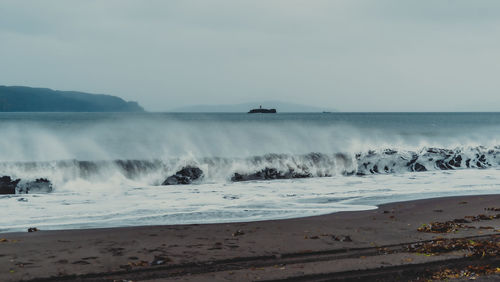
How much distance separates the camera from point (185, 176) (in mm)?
16844

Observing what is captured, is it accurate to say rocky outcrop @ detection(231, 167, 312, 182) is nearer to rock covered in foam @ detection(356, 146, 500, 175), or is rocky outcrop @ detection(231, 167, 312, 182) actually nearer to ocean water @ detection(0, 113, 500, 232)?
ocean water @ detection(0, 113, 500, 232)

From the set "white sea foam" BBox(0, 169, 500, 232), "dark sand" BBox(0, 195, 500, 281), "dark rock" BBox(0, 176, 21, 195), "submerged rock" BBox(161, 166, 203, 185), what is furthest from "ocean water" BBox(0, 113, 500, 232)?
"dark sand" BBox(0, 195, 500, 281)

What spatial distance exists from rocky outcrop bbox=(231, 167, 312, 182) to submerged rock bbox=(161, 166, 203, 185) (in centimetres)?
123

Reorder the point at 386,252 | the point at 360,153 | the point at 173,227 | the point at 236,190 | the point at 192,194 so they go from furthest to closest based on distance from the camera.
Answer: the point at 360,153 < the point at 236,190 < the point at 192,194 < the point at 173,227 < the point at 386,252

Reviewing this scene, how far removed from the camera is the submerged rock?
16206 millimetres

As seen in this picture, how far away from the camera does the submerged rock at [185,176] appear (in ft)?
53.2

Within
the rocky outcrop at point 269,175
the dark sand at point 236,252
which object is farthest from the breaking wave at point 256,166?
the dark sand at point 236,252

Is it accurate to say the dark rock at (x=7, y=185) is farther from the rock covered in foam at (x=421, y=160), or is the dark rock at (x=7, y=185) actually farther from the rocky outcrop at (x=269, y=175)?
the rock covered in foam at (x=421, y=160)

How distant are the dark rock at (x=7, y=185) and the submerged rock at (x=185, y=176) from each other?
4.32m

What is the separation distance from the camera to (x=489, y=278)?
5180mm

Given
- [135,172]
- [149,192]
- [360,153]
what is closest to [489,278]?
[149,192]

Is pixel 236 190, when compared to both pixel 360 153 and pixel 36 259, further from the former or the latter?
pixel 360 153

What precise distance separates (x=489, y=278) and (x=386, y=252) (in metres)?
1.25

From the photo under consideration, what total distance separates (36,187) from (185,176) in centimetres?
465
